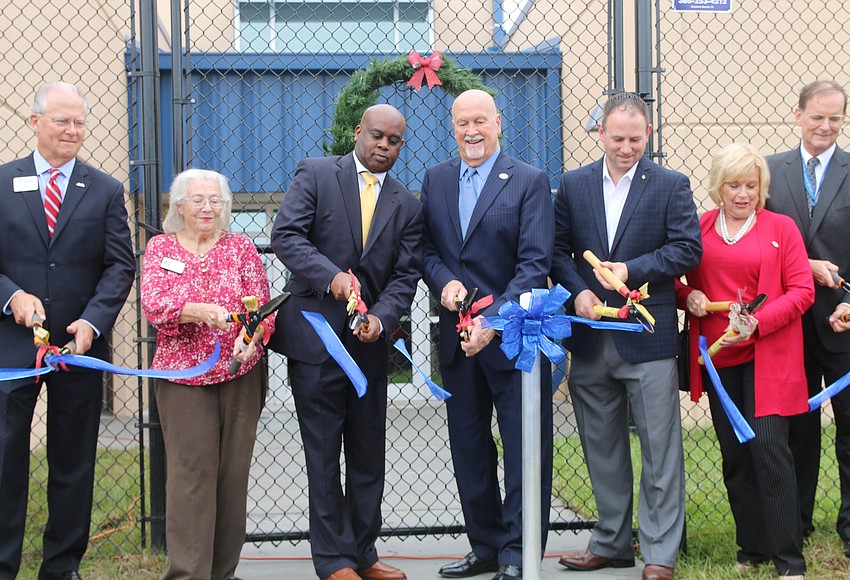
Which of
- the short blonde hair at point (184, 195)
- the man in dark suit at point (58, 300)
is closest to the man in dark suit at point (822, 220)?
the short blonde hair at point (184, 195)

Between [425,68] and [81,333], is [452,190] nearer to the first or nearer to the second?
→ [425,68]

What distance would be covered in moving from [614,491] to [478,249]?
3.97 feet

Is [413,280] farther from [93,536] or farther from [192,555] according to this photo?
[93,536]

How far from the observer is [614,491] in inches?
155

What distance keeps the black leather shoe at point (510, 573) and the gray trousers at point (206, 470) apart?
1.07m

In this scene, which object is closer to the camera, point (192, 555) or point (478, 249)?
point (192, 555)

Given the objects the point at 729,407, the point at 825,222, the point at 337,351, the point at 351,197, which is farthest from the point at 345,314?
the point at 825,222

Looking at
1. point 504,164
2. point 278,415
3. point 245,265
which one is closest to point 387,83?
point 504,164

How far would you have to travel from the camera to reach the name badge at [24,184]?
12.2 feet

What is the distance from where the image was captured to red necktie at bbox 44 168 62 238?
3.72 metres

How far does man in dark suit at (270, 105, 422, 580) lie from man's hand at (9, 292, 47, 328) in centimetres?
94

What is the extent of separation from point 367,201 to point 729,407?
1.69 meters

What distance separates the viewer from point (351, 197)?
3771 mm

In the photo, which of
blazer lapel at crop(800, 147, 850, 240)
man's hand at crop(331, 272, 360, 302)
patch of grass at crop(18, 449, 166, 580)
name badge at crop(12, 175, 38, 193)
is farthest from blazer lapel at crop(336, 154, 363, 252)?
blazer lapel at crop(800, 147, 850, 240)
